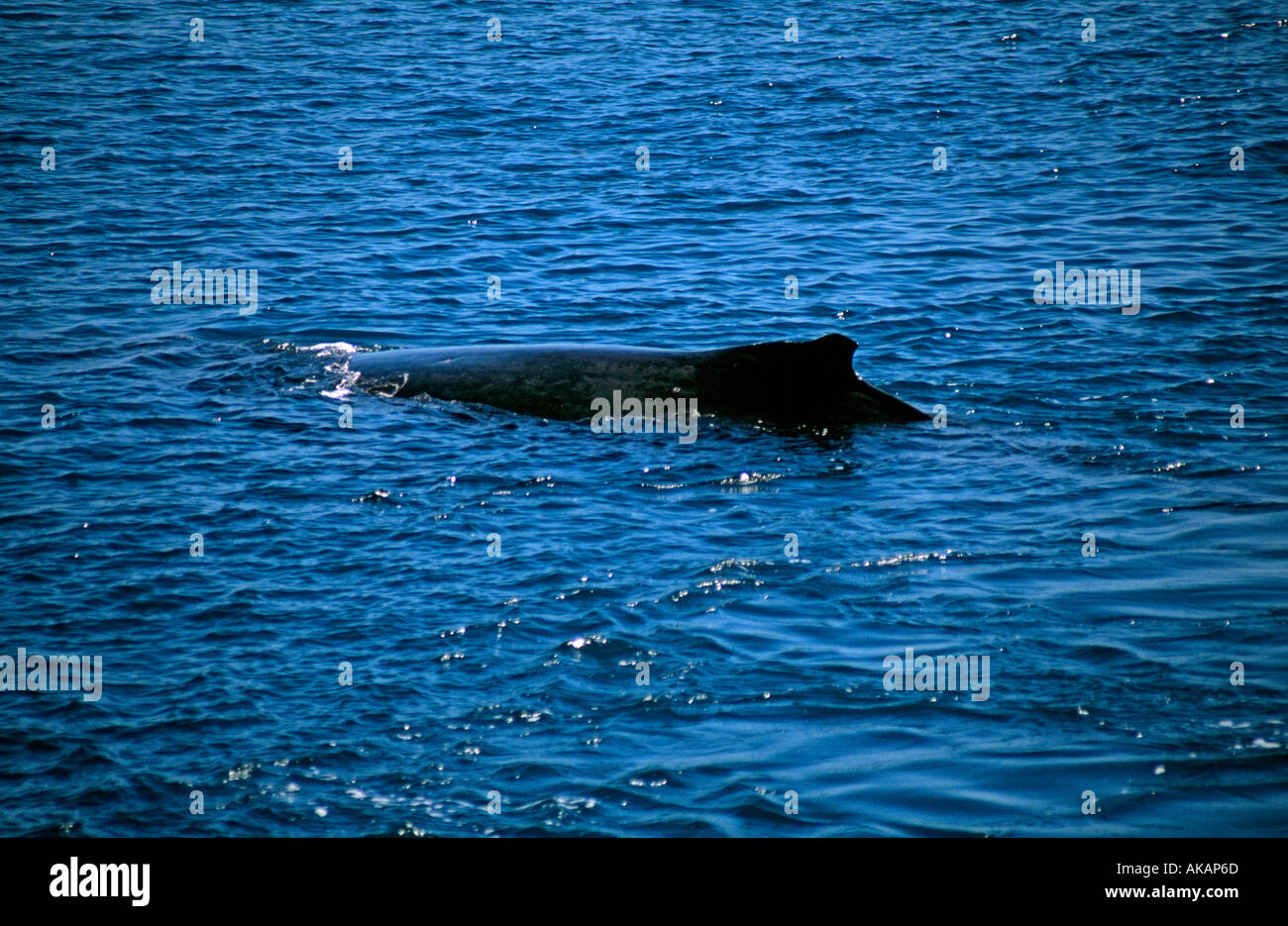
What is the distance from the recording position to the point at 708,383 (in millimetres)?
12453

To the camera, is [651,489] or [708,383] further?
[708,383]

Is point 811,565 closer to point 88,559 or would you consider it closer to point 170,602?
point 170,602

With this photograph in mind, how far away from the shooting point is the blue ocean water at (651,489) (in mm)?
7176

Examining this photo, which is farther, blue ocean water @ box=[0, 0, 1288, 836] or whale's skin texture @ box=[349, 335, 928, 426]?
whale's skin texture @ box=[349, 335, 928, 426]

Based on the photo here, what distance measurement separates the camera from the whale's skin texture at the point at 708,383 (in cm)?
1235

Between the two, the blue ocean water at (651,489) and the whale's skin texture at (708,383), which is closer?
the blue ocean water at (651,489)

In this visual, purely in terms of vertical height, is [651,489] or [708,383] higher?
[708,383]

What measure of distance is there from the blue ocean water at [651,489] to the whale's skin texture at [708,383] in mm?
314

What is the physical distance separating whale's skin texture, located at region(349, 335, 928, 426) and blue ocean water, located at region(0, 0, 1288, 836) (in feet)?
1.03

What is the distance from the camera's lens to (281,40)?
32.4m

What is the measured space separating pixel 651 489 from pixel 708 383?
1.71 m

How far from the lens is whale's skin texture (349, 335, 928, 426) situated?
1235 cm

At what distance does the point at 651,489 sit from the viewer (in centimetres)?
1110

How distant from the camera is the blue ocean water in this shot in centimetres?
718
